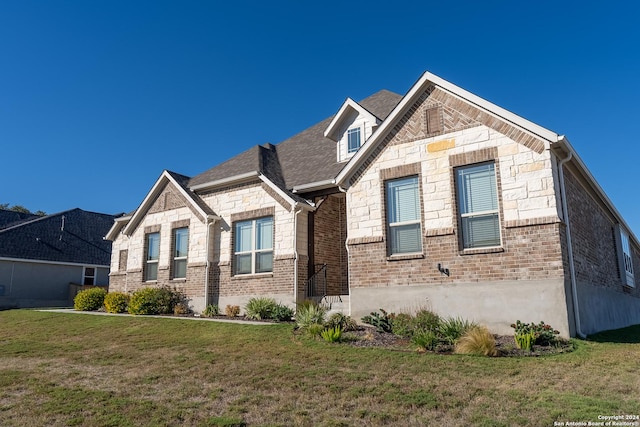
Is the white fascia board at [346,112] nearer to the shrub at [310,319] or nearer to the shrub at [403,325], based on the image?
the shrub at [310,319]

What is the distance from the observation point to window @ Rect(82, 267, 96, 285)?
32.2m

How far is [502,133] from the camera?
1191 centimetres

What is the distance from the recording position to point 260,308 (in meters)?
15.5

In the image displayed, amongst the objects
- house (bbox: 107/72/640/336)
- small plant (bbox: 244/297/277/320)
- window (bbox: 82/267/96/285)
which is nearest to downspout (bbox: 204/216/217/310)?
house (bbox: 107/72/640/336)

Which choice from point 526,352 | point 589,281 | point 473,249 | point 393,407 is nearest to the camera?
point 393,407

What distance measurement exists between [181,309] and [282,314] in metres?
5.02

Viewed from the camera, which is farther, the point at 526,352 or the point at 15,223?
the point at 15,223

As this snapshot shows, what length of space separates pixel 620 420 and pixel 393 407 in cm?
262

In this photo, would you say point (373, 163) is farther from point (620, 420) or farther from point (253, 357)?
point (620, 420)

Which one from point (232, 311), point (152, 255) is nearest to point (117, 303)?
point (152, 255)

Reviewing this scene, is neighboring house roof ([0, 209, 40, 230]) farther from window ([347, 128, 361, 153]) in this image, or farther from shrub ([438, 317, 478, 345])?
shrub ([438, 317, 478, 345])

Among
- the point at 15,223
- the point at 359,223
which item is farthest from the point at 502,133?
the point at 15,223

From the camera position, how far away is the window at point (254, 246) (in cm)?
1711

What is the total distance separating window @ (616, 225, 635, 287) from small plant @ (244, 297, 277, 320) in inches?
526
